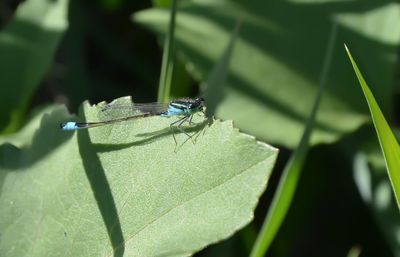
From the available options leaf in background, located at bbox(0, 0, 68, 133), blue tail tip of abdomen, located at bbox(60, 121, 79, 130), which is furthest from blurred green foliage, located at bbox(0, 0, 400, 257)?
blue tail tip of abdomen, located at bbox(60, 121, 79, 130)

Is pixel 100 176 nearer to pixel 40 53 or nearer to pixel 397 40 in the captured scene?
pixel 40 53

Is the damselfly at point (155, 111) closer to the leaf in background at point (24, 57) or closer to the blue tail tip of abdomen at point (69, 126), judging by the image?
the blue tail tip of abdomen at point (69, 126)

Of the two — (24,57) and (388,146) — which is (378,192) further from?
(24,57)

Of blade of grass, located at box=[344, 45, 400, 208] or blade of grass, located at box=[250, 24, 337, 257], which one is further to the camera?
blade of grass, located at box=[250, 24, 337, 257]

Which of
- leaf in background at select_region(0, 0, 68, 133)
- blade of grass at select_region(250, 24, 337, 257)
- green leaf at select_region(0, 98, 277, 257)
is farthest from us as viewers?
leaf in background at select_region(0, 0, 68, 133)

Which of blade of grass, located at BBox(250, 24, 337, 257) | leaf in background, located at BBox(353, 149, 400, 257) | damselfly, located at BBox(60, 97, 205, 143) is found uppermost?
damselfly, located at BBox(60, 97, 205, 143)

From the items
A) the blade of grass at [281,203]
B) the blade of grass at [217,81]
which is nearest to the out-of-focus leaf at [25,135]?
the blade of grass at [217,81]

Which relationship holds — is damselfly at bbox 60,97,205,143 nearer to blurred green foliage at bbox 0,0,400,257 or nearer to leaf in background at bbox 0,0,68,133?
blurred green foliage at bbox 0,0,400,257

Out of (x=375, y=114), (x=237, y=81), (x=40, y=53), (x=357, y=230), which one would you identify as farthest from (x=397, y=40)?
(x=40, y=53)
